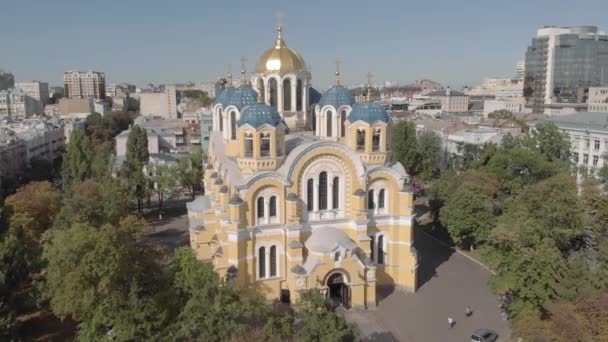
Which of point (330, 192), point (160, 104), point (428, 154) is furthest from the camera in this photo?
point (160, 104)

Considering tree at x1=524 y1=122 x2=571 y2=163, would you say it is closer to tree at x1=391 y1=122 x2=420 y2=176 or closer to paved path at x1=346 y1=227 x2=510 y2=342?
tree at x1=391 y1=122 x2=420 y2=176

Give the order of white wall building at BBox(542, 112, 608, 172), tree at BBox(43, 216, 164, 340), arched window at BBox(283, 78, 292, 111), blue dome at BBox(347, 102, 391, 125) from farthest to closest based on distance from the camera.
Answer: white wall building at BBox(542, 112, 608, 172), arched window at BBox(283, 78, 292, 111), blue dome at BBox(347, 102, 391, 125), tree at BBox(43, 216, 164, 340)

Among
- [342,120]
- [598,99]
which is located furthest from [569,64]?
[342,120]

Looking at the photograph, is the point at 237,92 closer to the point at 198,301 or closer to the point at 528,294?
the point at 198,301

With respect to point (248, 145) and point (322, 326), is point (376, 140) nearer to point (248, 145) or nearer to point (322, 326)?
point (248, 145)

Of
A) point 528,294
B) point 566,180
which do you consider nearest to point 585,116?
point 566,180

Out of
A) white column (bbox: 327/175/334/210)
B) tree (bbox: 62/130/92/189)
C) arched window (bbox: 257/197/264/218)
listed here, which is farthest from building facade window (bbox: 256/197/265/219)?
tree (bbox: 62/130/92/189)
